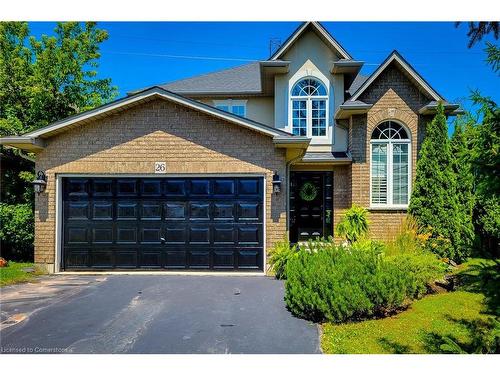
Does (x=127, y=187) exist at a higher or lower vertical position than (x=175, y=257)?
higher

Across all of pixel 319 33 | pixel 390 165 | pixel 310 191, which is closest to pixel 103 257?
pixel 310 191

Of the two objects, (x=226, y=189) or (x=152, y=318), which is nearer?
(x=152, y=318)

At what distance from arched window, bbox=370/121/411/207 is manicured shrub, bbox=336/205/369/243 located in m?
1.11

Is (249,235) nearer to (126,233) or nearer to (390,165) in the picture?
(126,233)

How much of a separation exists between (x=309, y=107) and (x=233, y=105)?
311 cm

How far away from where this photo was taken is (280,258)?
8.20 metres

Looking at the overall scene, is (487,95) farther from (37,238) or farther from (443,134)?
(37,238)

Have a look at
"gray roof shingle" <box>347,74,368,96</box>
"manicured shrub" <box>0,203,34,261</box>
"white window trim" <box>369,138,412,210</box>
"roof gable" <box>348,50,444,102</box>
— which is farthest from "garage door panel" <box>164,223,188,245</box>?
"gray roof shingle" <box>347,74,368,96</box>

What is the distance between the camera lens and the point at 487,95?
149 inches

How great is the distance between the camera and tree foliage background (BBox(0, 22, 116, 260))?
39.3ft

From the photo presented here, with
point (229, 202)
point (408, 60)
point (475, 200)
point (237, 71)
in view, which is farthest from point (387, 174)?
point (237, 71)

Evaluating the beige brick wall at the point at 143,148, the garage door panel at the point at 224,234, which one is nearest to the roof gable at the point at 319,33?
the beige brick wall at the point at 143,148

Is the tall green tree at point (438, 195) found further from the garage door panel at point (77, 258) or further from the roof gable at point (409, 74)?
the garage door panel at point (77, 258)

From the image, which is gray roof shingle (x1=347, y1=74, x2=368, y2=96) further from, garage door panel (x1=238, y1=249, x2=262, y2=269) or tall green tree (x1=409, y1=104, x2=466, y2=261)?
garage door panel (x1=238, y1=249, x2=262, y2=269)
